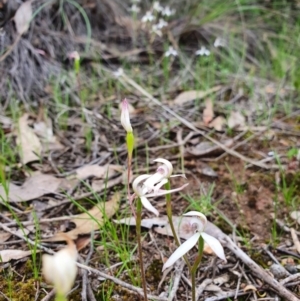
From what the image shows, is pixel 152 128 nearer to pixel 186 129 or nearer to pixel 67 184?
pixel 186 129

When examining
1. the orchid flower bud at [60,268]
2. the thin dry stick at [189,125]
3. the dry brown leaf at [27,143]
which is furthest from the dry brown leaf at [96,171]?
the orchid flower bud at [60,268]

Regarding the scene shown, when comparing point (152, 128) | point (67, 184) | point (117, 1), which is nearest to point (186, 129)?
point (152, 128)

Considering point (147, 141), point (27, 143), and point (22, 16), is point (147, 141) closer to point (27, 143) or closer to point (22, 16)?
point (27, 143)

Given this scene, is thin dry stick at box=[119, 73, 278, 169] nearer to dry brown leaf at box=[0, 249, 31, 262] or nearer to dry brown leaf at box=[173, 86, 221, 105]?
dry brown leaf at box=[173, 86, 221, 105]

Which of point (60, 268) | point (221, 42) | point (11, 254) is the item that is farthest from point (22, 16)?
point (60, 268)

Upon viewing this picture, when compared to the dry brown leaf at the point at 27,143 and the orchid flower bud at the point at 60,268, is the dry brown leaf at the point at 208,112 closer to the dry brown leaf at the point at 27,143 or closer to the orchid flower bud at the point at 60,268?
the dry brown leaf at the point at 27,143

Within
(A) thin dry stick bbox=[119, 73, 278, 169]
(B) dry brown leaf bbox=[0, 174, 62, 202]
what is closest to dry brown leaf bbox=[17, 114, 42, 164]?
(B) dry brown leaf bbox=[0, 174, 62, 202]
